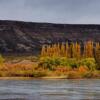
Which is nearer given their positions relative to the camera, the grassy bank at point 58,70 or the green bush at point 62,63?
the grassy bank at point 58,70

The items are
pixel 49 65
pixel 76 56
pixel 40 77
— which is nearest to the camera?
pixel 40 77

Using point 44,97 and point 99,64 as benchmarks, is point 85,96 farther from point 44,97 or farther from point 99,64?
point 99,64

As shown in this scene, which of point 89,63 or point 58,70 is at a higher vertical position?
point 89,63

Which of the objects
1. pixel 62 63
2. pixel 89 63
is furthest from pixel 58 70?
pixel 89 63

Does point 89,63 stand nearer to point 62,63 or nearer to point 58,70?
point 62,63

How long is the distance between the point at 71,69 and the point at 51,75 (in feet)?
41.7

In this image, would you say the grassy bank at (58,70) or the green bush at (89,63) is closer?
the grassy bank at (58,70)

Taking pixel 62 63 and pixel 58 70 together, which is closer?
pixel 58 70

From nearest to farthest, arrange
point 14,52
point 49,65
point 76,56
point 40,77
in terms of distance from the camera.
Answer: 1. point 40,77
2. point 49,65
3. point 76,56
4. point 14,52

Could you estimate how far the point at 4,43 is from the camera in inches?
7844

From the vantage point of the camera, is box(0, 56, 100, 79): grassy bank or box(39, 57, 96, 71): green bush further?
box(39, 57, 96, 71): green bush

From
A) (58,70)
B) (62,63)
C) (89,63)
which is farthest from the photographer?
(62,63)

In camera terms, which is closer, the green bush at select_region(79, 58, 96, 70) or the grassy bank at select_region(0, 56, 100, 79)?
the grassy bank at select_region(0, 56, 100, 79)

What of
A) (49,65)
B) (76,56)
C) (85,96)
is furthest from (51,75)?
(85,96)
